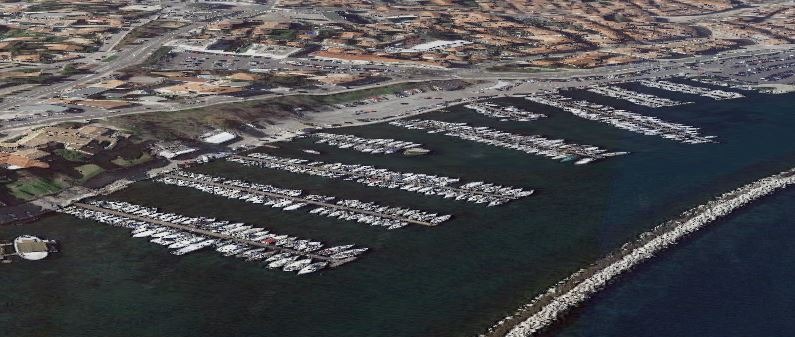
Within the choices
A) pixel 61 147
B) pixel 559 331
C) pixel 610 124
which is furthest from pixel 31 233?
pixel 610 124

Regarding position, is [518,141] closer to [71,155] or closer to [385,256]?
[385,256]

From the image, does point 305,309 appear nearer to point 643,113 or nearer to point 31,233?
point 31,233

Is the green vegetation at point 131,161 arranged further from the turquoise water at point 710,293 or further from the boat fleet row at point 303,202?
the turquoise water at point 710,293

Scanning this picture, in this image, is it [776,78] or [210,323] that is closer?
[210,323]

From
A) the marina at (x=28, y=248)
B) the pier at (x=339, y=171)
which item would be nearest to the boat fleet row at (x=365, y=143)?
the pier at (x=339, y=171)

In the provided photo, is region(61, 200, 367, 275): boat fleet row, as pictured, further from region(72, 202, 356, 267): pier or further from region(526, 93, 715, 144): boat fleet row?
region(526, 93, 715, 144): boat fleet row

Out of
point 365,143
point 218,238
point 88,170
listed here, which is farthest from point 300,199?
point 88,170
